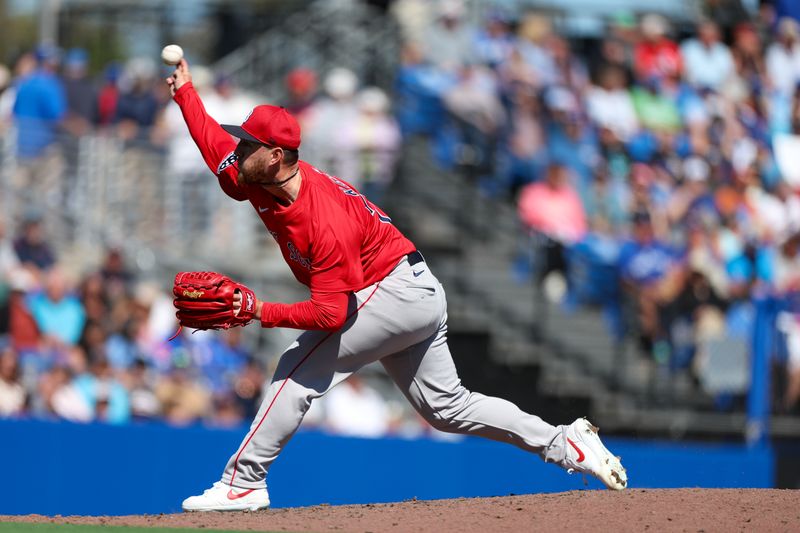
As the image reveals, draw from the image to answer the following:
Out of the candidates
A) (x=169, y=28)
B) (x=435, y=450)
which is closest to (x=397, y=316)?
(x=435, y=450)

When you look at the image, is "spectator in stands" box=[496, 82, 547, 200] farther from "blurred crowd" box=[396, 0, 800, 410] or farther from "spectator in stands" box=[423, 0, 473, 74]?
"spectator in stands" box=[423, 0, 473, 74]

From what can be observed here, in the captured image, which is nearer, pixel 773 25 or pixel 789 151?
pixel 789 151

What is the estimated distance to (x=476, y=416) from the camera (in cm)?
685

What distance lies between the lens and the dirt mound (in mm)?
6246

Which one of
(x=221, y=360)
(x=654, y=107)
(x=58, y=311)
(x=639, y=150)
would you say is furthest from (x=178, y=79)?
(x=654, y=107)

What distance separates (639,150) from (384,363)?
808cm

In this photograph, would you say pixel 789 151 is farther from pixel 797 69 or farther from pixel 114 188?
pixel 114 188

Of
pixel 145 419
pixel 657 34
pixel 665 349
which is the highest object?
pixel 657 34

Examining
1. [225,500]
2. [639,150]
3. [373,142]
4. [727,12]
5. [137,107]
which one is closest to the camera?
[225,500]

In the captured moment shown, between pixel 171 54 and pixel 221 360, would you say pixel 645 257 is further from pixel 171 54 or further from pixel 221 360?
pixel 171 54

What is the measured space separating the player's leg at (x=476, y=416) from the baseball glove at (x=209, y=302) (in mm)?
949

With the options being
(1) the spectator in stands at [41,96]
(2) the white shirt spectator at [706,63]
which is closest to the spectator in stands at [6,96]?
(1) the spectator in stands at [41,96]

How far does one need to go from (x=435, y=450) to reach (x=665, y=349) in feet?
8.81

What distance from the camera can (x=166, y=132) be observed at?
12891mm
